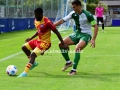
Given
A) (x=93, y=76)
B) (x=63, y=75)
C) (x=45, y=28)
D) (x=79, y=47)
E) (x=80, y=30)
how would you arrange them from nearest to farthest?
(x=93, y=76) → (x=63, y=75) → (x=79, y=47) → (x=45, y=28) → (x=80, y=30)

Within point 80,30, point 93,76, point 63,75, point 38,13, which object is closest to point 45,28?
point 38,13

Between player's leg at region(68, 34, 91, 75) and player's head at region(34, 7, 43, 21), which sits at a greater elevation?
player's head at region(34, 7, 43, 21)

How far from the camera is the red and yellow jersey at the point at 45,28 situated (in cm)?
958

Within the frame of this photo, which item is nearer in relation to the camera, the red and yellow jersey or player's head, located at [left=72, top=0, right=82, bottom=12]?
player's head, located at [left=72, top=0, right=82, bottom=12]

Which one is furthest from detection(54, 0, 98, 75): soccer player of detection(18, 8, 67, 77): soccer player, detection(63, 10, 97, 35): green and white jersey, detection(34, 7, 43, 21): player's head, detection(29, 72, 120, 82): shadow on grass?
detection(34, 7, 43, 21): player's head

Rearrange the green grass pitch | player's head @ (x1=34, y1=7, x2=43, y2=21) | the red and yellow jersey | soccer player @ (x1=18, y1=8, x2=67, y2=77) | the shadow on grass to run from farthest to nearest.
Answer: the red and yellow jersey < soccer player @ (x1=18, y1=8, x2=67, y2=77) < player's head @ (x1=34, y1=7, x2=43, y2=21) < the shadow on grass < the green grass pitch

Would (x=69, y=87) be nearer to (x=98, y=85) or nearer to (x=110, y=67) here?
(x=98, y=85)

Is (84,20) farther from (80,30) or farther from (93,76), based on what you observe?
(93,76)

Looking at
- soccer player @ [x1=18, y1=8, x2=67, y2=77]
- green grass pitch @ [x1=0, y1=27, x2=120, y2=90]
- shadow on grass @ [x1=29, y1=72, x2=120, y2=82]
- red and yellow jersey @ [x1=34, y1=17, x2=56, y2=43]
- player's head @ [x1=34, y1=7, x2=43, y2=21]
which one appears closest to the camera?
green grass pitch @ [x1=0, y1=27, x2=120, y2=90]

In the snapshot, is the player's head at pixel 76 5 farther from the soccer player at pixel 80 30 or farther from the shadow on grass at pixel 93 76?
the shadow on grass at pixel 93 76

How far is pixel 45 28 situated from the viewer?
31.6 feet

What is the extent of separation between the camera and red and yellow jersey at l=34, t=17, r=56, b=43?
958 cm

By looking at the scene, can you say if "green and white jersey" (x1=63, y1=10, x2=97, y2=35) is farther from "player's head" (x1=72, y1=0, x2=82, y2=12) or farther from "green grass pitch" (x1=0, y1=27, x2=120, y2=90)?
"green grass pitch" (x1=0, y1=27, x2=120, y2=90)

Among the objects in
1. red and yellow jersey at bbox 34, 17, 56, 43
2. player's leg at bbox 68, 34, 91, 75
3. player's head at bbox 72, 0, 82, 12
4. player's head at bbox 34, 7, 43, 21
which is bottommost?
player's leg at bbox 68, 34, 91, 75
